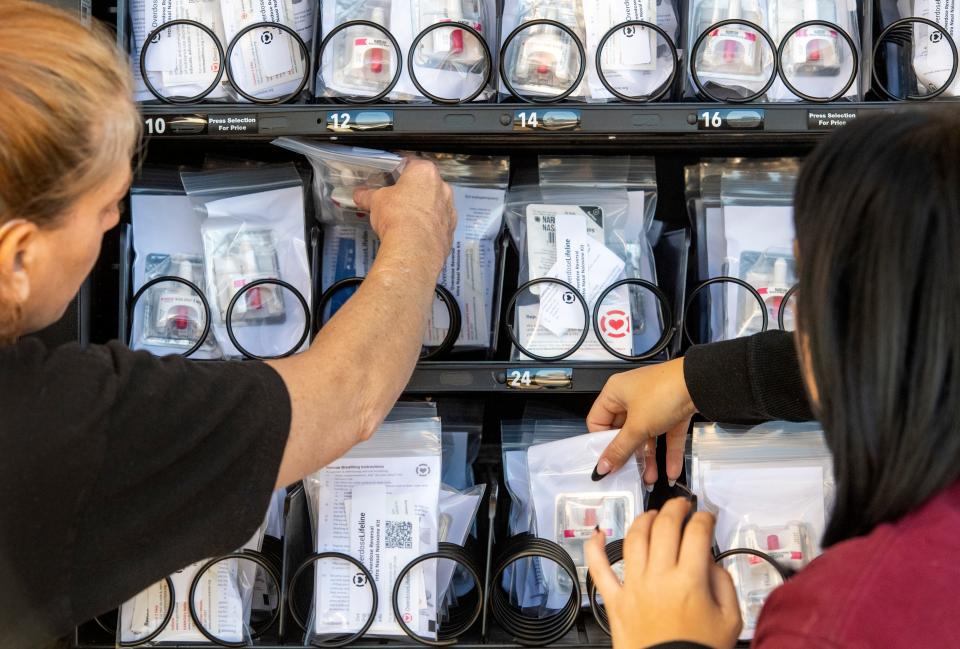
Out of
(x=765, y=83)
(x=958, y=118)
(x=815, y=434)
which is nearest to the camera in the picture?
(x=958, y=118)

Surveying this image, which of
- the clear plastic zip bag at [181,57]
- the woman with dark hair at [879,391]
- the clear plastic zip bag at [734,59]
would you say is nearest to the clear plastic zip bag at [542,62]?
the clear plastic zip bag at [734,59]

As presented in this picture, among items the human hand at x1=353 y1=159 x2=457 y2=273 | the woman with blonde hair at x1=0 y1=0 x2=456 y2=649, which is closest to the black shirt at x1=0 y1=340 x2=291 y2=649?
the woman with blonde hair at x1=0 y1=0 x2=456 y2=649

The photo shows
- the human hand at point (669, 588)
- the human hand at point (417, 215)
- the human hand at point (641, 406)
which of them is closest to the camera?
the human hand at point (669, 588)

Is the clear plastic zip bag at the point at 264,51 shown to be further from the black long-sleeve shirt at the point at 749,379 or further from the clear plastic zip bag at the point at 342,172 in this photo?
the black long-sleeve shirt at the point at 749,379

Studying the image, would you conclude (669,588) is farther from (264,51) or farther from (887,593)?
(264,51)

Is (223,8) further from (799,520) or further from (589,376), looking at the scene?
(799,520)

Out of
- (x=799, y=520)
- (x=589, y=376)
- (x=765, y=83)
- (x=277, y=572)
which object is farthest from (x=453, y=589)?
(x=765, y=83)

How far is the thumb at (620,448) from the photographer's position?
112cm

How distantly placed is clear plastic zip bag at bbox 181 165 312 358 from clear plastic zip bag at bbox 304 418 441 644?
177mm

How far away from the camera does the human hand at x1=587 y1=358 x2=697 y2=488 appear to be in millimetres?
1106

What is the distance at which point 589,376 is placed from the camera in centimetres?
112

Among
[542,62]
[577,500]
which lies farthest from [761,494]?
[542,62]

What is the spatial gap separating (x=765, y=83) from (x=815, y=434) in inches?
17.7

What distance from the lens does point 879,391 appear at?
644 millimetres
